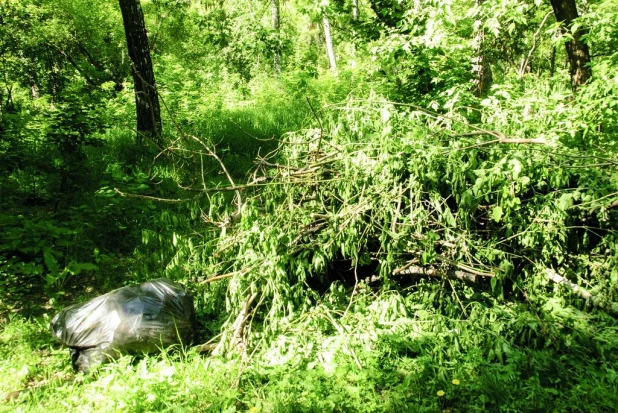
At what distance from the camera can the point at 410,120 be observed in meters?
3.33

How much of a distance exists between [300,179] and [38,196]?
341 centimetres

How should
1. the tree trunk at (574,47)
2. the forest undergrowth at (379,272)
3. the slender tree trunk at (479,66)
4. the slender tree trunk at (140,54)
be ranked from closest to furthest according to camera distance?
the forest undergrowth at (379,272), the tree trunk at (574,47), the slender tree trunk at (479,66), the slender tree trunk at (140,54)

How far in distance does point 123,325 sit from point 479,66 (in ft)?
17.9

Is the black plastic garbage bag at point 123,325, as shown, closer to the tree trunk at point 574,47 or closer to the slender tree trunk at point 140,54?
the slender tree trunk at point 140,54

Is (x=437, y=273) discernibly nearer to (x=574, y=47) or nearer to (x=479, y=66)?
(x=574, y=47)

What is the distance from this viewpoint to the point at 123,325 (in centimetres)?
276

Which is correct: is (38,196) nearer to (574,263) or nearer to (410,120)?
(410,120)

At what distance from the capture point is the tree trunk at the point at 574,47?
4504 mm

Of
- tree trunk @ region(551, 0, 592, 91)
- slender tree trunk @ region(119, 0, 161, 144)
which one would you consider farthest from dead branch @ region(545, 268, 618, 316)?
slender tree trunk @ region(119, 0, 161, 144)

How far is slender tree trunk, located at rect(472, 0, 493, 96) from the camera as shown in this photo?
5613mm

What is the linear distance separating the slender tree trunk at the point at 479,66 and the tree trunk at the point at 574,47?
106 cm

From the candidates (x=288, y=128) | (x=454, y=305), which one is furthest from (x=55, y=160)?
(x=454, y=305)

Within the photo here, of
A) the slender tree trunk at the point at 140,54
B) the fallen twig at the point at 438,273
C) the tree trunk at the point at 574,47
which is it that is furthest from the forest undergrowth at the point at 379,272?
the slender tree trunk at the point at 140,54

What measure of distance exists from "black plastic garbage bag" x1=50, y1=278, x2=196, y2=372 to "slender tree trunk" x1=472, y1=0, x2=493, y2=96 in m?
4.79
